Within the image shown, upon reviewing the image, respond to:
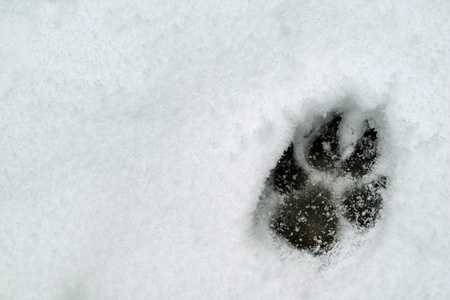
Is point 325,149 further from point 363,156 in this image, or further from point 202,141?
point 202,141

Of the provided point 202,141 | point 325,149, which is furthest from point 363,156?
point 202,141

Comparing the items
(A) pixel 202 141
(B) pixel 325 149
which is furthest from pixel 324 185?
(A) pixel 202 141

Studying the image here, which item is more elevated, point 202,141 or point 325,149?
point 325,149

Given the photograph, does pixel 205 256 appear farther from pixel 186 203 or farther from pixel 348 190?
pixel 348 190

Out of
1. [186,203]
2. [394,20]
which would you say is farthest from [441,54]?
[186,203]
